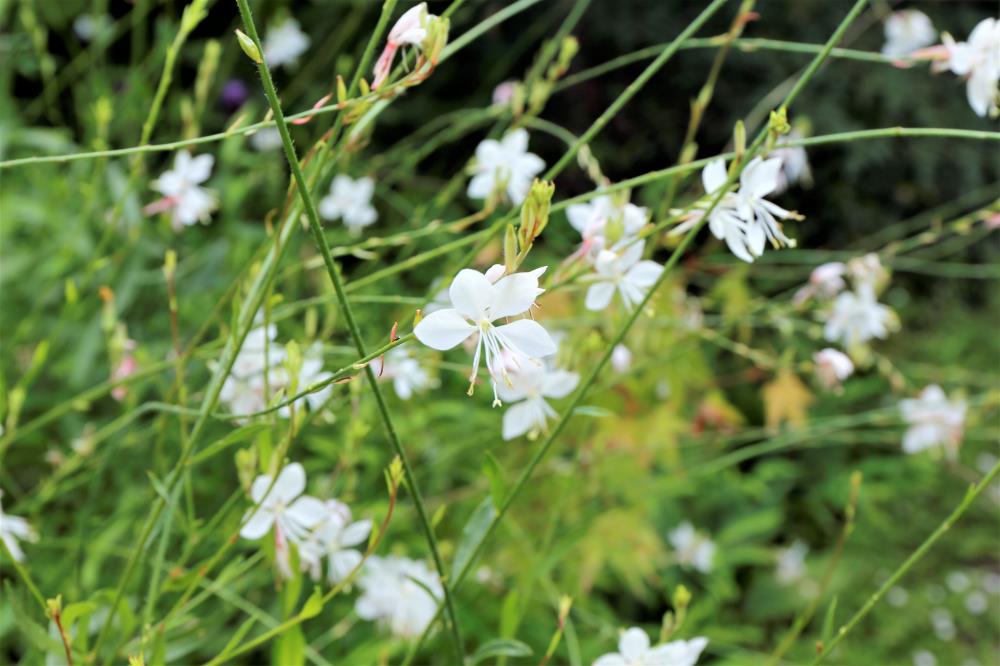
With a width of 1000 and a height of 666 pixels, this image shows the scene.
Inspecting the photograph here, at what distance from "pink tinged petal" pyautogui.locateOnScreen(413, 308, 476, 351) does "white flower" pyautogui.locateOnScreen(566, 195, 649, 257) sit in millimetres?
284

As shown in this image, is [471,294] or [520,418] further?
[520,418]

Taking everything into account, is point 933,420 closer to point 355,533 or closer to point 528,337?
point 355,533

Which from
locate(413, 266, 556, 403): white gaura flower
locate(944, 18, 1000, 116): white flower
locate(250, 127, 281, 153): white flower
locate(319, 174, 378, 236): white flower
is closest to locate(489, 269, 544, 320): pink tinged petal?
locate(413, 266, 556, 403): white gaura flower

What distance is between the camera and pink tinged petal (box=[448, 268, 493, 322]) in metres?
0.55

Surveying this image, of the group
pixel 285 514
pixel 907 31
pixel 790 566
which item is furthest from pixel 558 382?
pixel 790 566

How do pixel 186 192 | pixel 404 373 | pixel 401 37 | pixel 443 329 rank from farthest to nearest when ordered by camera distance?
pixel 186 192 → pixel 404 373 → pixel 401 37 → pixel 443 329

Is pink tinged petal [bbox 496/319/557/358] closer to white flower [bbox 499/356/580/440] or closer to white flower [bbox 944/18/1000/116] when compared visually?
white flower [bbox 499/356/580/440]

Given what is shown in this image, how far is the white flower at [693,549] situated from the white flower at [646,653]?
1513mm

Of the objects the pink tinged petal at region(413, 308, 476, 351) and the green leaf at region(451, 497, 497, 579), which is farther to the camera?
the green leaf at region(451, 497, 497, 579)

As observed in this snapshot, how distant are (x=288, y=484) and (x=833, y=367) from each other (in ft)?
2.03

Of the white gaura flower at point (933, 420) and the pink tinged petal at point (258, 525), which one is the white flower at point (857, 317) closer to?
the white gaura flower at point (933, 420)

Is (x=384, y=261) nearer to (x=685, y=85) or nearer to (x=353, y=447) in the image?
(x=685, y=85)

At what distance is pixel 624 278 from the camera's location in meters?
0.85

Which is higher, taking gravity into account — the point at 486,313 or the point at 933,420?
the point at 486,313
